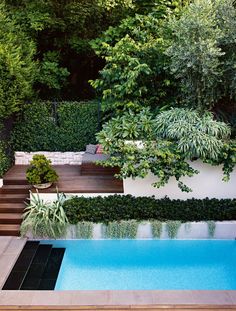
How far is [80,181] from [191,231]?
3.02 m

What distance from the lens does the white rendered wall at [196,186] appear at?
28.2ft

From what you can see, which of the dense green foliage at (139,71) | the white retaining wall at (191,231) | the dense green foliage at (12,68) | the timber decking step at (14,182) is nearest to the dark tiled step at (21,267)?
the white retaining wall at (191,231)

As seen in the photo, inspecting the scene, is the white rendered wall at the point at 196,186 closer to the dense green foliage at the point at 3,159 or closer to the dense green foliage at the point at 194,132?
the dense green foliage at the point at 194,132

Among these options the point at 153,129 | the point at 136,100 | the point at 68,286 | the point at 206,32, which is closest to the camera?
the point at 68,286

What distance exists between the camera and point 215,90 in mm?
8914

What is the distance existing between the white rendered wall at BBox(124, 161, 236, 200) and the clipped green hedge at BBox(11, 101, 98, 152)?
132 inches

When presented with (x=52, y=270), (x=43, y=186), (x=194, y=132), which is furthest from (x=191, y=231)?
(x=43, y=186)

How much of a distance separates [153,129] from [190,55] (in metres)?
1.87

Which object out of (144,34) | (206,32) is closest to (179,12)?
(144,34)

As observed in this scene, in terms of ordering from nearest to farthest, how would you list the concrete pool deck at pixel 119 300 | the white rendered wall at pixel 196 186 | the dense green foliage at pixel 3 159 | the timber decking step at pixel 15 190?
1. the concrete pool deck at pixel 119 300
2. the white rendered wall at pixel 196 186
3. the timber decking step at pixel 15 190
4. the dense green foliage at pixel 3 159

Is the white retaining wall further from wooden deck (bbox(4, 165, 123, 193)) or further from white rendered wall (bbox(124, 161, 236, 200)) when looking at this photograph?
wooden deck (bbox(4, 165, 123, 193))

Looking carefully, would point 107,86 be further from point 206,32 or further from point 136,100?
point 206,32

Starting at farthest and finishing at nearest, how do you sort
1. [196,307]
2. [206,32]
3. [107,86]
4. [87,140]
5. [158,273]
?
[87,140] < [107,86] < [206,32] < [158,273] < [196,307]

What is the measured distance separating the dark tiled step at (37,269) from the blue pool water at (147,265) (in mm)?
353
